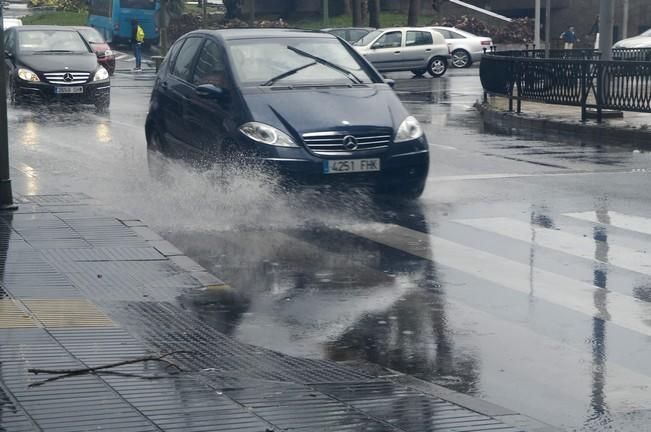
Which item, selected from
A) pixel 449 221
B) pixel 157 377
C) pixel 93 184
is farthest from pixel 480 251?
pixel 93 184

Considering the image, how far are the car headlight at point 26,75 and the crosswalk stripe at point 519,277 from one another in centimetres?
1494

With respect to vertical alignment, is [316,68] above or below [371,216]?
above

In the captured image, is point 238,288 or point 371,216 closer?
point 238,288

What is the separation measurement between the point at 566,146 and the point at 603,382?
1218cm

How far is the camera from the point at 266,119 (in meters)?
12.1

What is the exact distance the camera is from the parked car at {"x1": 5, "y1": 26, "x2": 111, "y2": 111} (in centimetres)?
2489

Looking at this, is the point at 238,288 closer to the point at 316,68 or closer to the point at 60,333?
the point at 60,333

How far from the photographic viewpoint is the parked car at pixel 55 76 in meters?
24.9

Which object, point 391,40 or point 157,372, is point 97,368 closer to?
point 157,372

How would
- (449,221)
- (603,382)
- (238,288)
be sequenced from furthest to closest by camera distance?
(449,221)
(238,288)
(603,382)

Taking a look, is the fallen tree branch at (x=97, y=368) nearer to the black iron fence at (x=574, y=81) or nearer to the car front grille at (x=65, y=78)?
the black iron fence at (x=574, y=81)

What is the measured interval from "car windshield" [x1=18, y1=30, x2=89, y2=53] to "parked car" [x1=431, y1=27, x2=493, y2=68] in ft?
69.1

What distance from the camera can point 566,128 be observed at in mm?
20953

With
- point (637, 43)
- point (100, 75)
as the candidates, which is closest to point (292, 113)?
point (100, 75)
